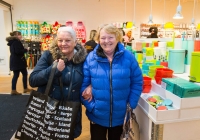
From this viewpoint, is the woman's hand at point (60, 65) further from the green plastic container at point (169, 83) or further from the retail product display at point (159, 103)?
the green plastic container at point (169, 83)

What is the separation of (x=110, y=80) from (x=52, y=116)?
0.56 metres

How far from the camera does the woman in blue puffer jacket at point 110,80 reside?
1.62m

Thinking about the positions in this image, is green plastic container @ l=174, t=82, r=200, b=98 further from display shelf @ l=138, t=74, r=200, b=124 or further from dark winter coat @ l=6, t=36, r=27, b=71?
dark winter coat @ l=6, t=36, r=27, b=71

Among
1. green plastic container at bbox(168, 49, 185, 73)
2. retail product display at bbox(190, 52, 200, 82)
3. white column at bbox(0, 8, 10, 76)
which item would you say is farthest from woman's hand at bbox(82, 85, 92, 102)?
white column at bbox(0, 8, 10, 76)

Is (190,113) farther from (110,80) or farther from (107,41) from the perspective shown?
(107,41)

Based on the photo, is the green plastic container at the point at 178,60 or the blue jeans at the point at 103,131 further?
the green plastic container at the point at 178,60

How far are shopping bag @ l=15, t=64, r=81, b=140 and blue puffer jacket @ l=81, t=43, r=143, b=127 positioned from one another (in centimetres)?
23

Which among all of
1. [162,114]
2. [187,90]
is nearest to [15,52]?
[162,114]

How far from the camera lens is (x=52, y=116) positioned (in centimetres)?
153

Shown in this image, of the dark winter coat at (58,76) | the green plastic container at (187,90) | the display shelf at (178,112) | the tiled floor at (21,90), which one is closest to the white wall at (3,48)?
the tiled floor at (21,90)

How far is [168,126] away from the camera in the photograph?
1.65 meters

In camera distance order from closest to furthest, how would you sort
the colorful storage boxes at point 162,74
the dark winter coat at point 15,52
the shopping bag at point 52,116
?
the shopping bag at point 52,116, the colorful storage boxes at point 162,74, the dark winter coat at point 15,52

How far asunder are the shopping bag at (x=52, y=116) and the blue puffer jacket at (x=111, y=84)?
0.74 feet

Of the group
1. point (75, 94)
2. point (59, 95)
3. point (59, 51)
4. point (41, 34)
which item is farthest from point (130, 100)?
point (41, 34)
